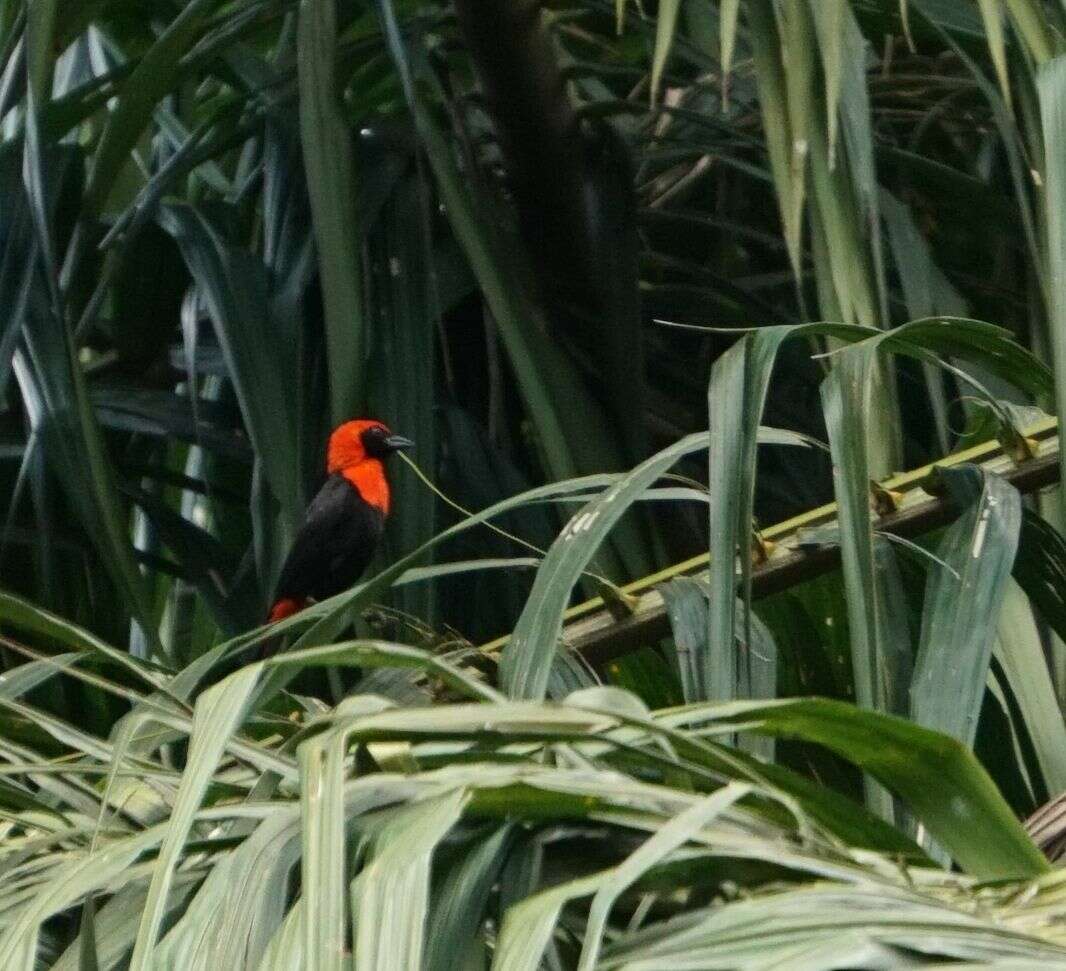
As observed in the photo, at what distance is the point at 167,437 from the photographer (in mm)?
3098

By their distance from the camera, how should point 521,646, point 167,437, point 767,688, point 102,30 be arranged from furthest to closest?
point 102,30 < point 167,437 < point 767,688 < point 521,646

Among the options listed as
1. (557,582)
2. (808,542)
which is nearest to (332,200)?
(808,542)

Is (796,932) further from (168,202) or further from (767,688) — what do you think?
(168,202)

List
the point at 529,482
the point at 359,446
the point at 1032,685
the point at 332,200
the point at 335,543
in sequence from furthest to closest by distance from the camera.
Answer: the point at 359,446
the point at 335,543
the point at 529,482
the point at 332,200
the point at 1032,685

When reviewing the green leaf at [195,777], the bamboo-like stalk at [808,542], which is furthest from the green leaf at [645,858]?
the bamboo-like stalk at [808,542]

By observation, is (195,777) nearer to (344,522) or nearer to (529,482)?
(529,482)

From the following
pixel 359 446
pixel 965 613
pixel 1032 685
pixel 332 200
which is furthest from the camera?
pixel 359 446

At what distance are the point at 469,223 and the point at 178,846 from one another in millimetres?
1907

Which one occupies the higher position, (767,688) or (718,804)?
(718,804)

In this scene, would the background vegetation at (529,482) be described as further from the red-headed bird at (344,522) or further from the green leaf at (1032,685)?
the red-headed bird at (344,522)

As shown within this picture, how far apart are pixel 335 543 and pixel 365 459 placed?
0.93 ft

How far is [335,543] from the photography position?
481 centimetres

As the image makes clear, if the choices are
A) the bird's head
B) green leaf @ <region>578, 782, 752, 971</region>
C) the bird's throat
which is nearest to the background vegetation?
green leaf @ <region>578, 782, 752, 971</region>

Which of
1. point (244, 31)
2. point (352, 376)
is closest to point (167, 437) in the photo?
point (244, 31)
